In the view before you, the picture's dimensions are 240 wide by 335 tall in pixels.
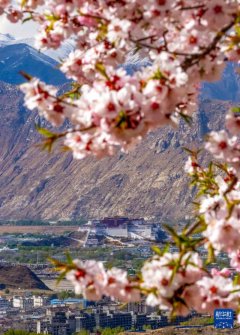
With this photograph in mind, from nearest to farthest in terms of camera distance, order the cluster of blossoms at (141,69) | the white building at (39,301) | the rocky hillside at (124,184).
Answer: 1. the cluster of blossoms at (141,69)
2. the white building at (39,301)
3. the rocky hillside at (124,184)

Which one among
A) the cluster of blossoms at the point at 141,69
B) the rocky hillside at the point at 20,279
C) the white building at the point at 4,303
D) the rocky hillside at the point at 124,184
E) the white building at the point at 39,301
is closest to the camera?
the cluster of blossoms at the point at 141,69

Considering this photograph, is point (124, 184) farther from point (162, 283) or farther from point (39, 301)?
point (162, 283)

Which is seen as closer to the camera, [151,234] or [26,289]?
[26,289]

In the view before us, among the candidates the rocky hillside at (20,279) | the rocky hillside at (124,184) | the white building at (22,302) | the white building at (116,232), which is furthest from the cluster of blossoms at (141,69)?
the rocky hillside at (124,184)

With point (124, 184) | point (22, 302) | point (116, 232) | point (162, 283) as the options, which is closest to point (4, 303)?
point (22, 302)

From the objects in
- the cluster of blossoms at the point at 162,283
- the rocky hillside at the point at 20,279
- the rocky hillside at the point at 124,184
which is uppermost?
the rocky hillside at the point at 124,184

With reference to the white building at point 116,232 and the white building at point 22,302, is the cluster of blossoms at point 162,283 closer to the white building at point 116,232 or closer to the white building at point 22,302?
the white building at point 22,302

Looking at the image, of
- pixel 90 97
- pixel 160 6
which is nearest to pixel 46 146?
pixel 90 97

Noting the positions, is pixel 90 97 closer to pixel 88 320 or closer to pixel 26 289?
pixel 88 320

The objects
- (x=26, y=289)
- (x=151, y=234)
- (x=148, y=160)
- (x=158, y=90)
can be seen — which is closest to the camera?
(x=158, y=90)
